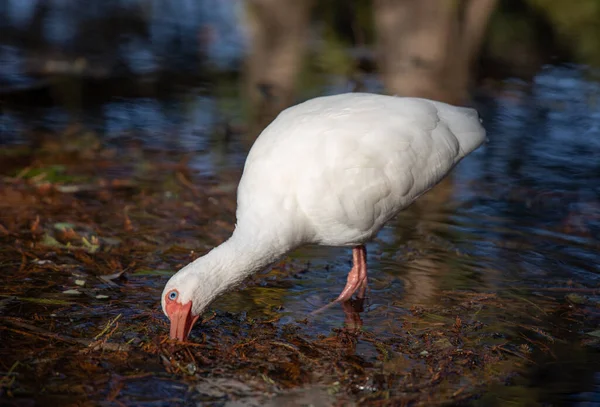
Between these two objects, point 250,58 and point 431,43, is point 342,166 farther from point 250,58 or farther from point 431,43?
point 250,58

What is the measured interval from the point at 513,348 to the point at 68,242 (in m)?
3.02

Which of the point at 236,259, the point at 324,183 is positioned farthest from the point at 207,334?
the point at 324,183

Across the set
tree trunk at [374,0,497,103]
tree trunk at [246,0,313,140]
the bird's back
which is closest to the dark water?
tree trunk at [246,0,313,140]

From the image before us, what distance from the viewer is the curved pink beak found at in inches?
189

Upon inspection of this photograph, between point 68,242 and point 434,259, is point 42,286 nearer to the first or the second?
point 68,242

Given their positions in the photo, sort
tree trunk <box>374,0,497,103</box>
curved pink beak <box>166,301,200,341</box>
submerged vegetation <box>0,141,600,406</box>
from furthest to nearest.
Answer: tree trunk <box>374,0,497,103</box> < curved pink beak <box>166,301,200,341</box> < submerged vegetation <box>0,141,600,406</box>

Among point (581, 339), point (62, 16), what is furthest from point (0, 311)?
point (62, 16)

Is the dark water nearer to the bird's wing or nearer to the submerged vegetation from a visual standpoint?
the submerged vegetation

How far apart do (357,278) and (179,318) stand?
1340 mm

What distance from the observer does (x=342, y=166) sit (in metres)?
5.29

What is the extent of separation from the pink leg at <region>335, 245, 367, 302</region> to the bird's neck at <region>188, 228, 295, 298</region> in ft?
1.77

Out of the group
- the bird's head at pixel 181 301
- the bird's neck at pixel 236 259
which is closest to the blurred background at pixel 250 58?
the bird's neck at pixel 236 259

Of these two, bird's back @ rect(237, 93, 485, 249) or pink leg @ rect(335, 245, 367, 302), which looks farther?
pink leg @ rect(335, 245, 367, 302)

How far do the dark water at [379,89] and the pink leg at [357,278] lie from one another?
0.30ft
